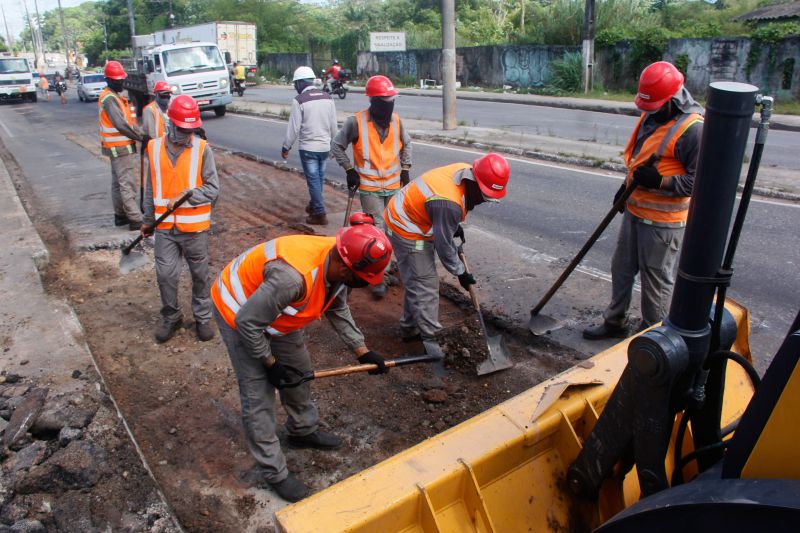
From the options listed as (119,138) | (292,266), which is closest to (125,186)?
(119,138)

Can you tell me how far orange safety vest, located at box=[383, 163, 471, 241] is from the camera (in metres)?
4.23

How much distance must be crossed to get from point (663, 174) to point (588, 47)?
21.1m

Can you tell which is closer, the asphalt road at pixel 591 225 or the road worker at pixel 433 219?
the road worker at pixel 433 219

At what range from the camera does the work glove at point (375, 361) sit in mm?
3469

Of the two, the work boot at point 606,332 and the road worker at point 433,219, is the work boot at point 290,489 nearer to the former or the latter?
the road worker at point 433,219

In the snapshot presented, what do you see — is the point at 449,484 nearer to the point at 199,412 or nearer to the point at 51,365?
the point at 199,412

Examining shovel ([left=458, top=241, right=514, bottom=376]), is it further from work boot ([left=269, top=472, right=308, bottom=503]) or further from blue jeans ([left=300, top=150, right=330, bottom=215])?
blue jeans ([left=300, top=150, right=330, bottom=215])

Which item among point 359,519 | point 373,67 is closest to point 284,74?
point 373,67

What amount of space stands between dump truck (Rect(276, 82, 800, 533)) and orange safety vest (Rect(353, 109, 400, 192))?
348cm

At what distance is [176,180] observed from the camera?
5098 mm

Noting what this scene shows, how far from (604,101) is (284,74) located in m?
28.1

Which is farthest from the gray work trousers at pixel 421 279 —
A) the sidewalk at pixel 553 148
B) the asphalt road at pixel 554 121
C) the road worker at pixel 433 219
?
the asphalt road at pixel 554 121

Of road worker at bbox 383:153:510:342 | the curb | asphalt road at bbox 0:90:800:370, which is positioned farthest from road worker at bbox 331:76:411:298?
the curb

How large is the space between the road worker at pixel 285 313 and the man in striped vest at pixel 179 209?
6.26 feet
